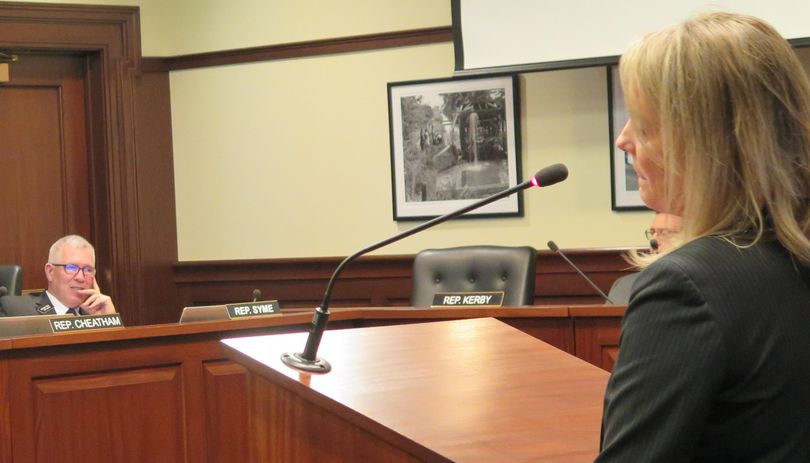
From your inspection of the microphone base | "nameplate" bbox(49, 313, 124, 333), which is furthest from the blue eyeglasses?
the microphone base

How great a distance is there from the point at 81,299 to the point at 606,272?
2.63 meters

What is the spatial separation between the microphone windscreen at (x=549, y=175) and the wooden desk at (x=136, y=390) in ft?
5.78

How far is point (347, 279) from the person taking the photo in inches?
235

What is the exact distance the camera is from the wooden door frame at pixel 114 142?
604 centimetres

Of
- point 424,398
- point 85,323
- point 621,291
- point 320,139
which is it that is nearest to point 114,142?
point 320,139

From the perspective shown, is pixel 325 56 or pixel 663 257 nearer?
pixel 663 257

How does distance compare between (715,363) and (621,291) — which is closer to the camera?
(715,363)

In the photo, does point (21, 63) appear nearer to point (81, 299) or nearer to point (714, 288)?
point (81, 299)

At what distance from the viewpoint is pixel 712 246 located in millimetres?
1053

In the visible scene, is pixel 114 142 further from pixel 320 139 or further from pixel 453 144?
pixel 453 144

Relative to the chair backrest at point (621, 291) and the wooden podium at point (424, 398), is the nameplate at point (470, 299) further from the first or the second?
the wooden podium at point (424, 398)

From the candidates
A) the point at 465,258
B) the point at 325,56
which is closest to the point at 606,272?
the point at 465,258

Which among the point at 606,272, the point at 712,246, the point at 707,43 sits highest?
the point at 707,43

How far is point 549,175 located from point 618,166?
3532mm
